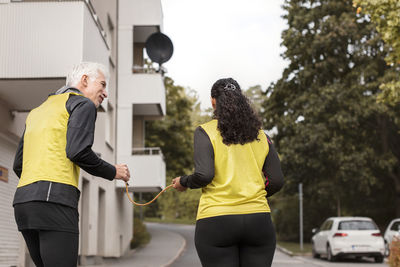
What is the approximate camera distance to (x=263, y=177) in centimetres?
407

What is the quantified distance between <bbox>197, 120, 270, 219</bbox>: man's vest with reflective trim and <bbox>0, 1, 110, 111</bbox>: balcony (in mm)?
7473

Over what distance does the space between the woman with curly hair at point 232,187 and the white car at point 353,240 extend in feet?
60.3

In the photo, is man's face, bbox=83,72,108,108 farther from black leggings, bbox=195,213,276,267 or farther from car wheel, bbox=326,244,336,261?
car wheel, bbox=326,244,336,261

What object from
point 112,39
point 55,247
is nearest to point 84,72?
point 55,247

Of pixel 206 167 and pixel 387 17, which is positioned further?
pixel 387 17

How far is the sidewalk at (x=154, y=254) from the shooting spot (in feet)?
61.6

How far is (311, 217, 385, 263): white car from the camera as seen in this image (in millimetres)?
21406

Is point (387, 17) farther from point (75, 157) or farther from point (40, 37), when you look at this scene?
point (75, 157)

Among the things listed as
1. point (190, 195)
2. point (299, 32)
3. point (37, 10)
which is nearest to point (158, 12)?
point (299, 32)

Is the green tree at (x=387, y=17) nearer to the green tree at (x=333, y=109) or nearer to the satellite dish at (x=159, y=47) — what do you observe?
the satellite dish at (x=159, y=47)

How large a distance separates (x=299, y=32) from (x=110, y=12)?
12.7 meters

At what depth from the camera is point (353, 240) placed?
70.8 ft

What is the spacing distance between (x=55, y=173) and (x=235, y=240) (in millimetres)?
1104

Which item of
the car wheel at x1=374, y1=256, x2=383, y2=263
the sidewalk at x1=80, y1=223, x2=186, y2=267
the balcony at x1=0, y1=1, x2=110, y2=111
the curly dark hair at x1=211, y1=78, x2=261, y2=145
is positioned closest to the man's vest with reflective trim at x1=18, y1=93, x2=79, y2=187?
the curly dark hair at x1=211, y1=78, x2=261, y2=145
